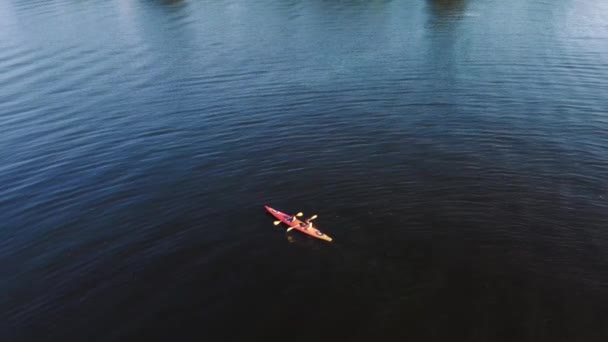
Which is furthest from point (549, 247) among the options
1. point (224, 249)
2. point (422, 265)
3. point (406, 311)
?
point (224, 249)

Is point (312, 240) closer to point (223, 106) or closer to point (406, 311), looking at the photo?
point (406, 311)

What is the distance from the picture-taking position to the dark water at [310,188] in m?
43.8

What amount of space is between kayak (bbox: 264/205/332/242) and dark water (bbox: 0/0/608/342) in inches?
35.6

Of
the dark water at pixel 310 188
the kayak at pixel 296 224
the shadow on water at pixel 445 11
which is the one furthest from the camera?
the shadow on water at pixel 445 11

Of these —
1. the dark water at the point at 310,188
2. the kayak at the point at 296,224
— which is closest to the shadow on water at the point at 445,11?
the dark water at the point at 310,188

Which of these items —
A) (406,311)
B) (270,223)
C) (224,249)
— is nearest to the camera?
(406,311)

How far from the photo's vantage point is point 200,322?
4319 cm

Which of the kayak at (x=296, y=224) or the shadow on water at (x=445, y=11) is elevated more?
the shadow on water at (x=445, y=11)

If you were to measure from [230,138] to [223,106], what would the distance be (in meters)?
13.3

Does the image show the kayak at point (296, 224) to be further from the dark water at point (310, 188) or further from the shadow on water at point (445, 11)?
the shadow on water at point (445, 11)

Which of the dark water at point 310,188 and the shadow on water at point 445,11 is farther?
the shadow on water at point 445,11

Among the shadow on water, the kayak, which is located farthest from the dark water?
the shadow on water

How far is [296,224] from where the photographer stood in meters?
54.0

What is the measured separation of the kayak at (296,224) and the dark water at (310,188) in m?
0.90
